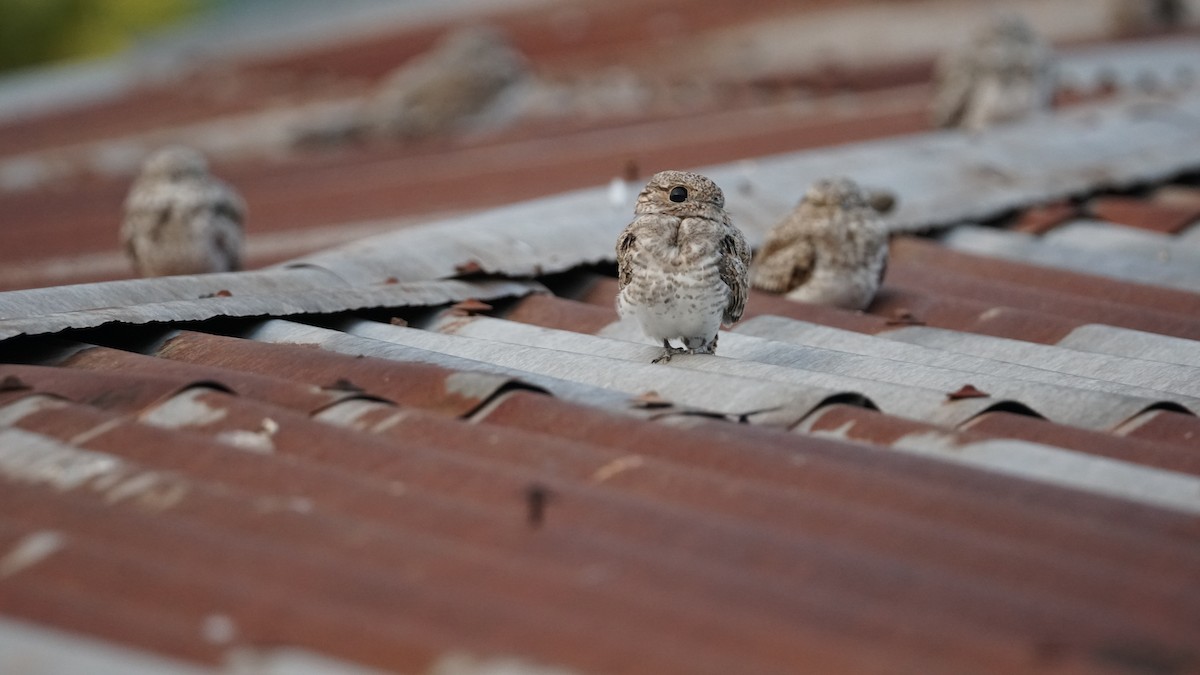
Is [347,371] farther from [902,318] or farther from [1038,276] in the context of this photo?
[1038,276]

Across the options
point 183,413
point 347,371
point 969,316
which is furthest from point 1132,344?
point 183,413

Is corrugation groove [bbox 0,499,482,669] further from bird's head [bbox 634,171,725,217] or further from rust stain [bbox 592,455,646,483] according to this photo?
bird's head [bbox 634,171,725,217]

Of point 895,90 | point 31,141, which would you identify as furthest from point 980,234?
point 31,141

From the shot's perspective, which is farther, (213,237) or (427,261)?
(213,237)

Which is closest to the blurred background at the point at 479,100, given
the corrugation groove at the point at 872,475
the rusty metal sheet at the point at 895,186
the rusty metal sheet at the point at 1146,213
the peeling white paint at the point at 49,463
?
the rusty metal sheet at the point at 895,186

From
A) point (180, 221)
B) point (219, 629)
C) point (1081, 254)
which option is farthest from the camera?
point (180, 221)

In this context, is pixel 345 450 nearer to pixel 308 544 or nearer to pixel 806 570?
pixel 308 544
